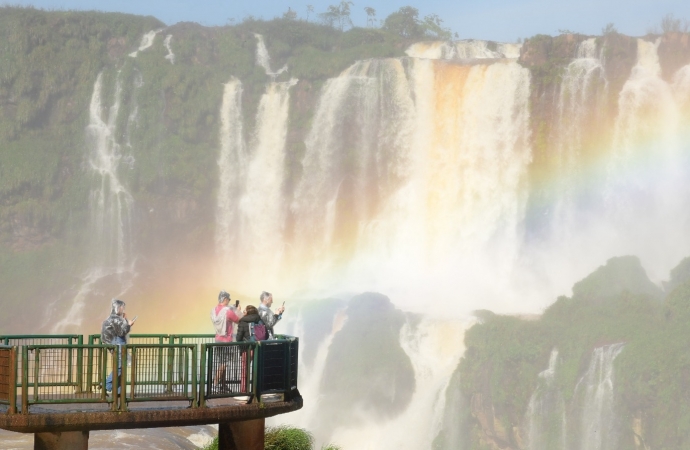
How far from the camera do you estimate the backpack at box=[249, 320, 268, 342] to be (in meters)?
14.0

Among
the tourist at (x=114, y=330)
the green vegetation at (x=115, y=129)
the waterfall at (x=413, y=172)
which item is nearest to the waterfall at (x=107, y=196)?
the green vegetation at (x=115, y=129)

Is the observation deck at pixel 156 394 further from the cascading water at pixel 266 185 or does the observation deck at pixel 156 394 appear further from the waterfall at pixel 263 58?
the waterfall at pixel 263 58

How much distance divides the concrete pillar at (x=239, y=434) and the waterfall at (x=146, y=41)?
44372mm

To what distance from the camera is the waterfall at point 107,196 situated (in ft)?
177

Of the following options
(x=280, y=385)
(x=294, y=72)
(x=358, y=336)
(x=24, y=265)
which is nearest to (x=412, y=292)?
(x=358, y=336)

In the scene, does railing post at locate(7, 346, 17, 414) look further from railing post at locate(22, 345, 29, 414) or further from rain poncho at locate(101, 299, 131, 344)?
rain poncho at locate(101, 299, 131, 344)

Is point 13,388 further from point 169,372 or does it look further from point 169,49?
point 169,49

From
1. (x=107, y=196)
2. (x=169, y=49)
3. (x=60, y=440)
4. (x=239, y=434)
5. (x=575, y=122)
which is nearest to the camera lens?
(x=60, y=440)

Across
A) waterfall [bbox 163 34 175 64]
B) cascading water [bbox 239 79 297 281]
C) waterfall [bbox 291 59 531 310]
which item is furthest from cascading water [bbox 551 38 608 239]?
waterfall [bbox 163 34 175 64]

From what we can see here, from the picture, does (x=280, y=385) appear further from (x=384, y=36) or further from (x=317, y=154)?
(x=384, y=36)

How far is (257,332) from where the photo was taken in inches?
555

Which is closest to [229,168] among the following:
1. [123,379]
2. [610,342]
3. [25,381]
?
[610,342]

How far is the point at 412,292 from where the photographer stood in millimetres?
47438

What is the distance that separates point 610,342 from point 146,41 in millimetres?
27115
